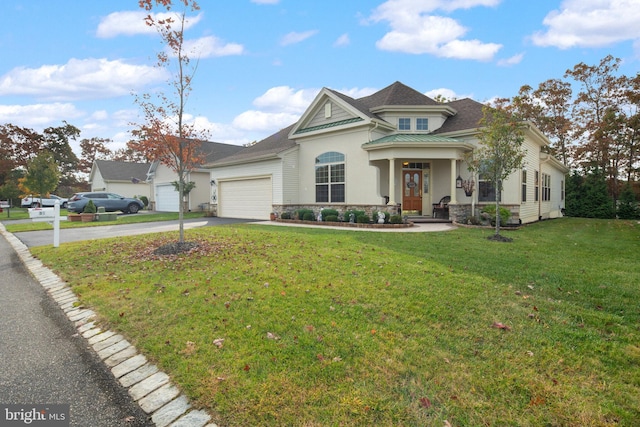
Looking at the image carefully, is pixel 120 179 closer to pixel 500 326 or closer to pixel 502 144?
pixel 502 144

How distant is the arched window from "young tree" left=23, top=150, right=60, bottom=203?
56.8ft

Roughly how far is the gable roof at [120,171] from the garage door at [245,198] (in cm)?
1919

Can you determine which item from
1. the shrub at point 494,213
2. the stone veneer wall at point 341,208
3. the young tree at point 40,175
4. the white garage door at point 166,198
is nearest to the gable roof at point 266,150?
the stone veneer wall at point 341,208

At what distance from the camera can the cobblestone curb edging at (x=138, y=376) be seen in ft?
7.37

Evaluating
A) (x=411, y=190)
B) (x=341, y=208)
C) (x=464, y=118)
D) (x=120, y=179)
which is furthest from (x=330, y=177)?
(x=120, y=179)

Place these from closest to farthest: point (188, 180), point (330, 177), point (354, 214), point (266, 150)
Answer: point (354, 214), point (330, 177), point (266, 150), point (188, 180)

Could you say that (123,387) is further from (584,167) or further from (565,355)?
(584,167)

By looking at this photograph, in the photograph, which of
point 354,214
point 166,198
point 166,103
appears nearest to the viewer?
point 166,103

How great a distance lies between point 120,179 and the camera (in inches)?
1278

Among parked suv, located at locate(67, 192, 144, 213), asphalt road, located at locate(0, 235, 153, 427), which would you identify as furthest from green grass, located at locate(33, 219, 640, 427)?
parked suv, located at locate(67, 192, 144, 213)

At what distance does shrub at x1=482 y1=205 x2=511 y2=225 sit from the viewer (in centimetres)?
1198

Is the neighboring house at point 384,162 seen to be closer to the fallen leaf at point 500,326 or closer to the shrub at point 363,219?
the shrub at point 363,219

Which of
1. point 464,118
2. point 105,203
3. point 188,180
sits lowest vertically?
point 105,203

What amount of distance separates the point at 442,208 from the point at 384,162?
3.32 meters
